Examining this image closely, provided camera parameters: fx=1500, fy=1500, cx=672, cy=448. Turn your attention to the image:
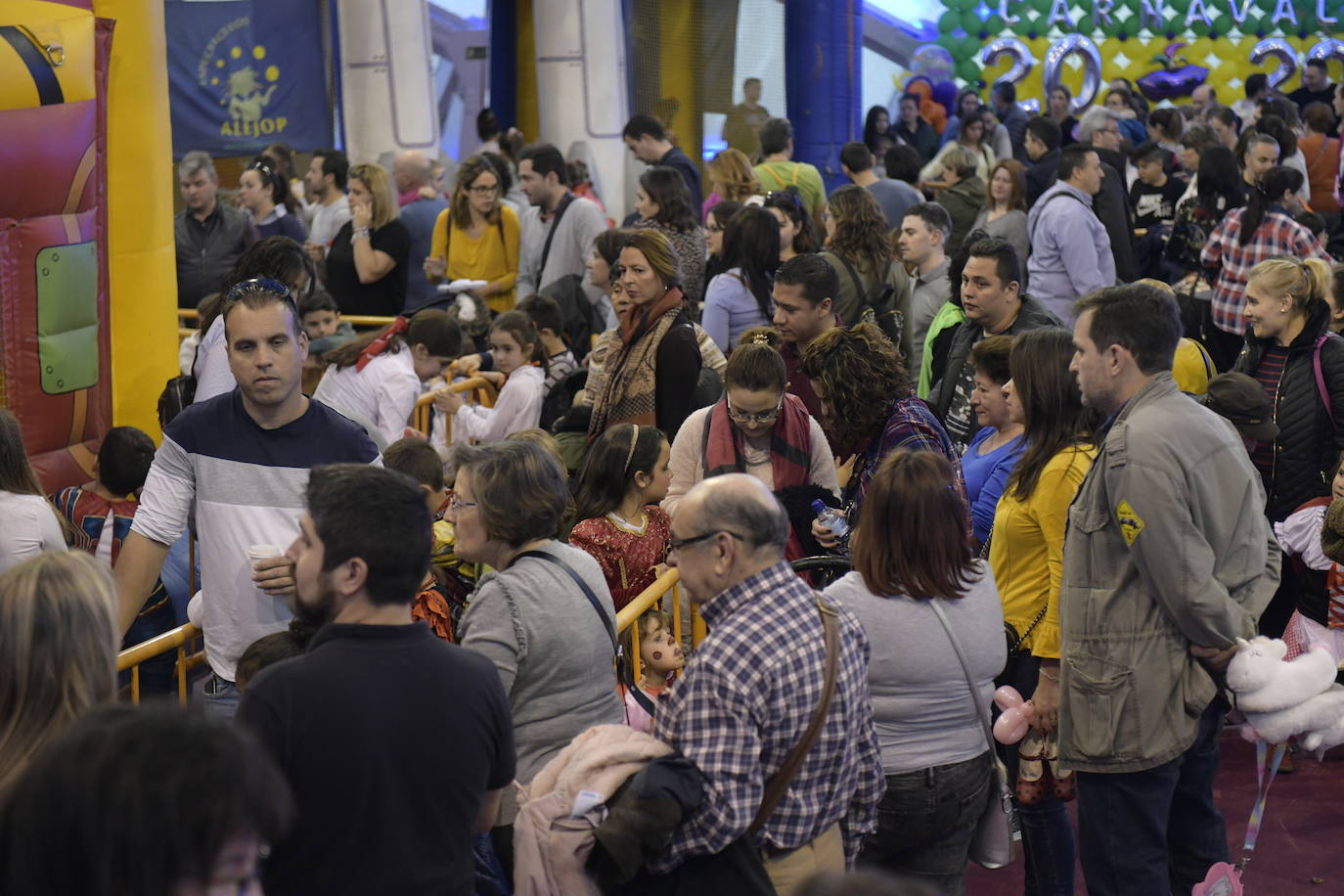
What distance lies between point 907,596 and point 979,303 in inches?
102

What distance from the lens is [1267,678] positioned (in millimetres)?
3551

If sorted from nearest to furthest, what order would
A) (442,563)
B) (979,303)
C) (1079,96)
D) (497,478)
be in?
(497,478), (442,563), (979,303), (1079,96)

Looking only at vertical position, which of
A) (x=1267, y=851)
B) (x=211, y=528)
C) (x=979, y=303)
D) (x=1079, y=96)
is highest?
(x=1079, y=96)

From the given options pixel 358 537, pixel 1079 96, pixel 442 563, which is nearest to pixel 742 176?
pixel 442 563

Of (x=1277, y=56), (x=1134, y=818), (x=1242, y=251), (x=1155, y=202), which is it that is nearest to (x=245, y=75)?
(x=1155, y=202)

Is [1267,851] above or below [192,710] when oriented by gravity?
below

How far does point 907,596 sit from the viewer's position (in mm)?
3293

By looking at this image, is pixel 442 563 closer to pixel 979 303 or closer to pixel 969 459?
pixel 969 459

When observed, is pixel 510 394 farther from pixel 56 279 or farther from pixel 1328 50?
pixel 1328 50

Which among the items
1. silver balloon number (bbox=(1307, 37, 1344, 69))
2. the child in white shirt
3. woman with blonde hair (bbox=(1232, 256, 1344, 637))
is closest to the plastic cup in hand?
the child in white shirt

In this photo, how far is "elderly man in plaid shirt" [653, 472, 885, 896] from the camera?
2.71 m

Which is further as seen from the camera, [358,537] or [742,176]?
[742,176]

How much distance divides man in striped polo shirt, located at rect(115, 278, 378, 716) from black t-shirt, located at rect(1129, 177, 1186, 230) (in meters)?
9.10

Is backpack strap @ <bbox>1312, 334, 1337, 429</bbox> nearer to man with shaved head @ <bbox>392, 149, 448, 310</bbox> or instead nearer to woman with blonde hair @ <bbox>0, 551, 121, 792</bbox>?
man with shaved head @ <bbox>392, 149, 448, 310</bbox>
